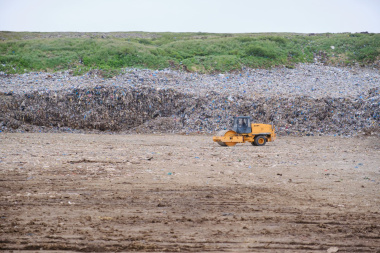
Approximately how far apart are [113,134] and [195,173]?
37.2 feet

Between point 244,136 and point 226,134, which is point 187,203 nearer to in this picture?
point 226,134

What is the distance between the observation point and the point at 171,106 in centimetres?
2047

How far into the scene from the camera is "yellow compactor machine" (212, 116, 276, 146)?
13.8 metres

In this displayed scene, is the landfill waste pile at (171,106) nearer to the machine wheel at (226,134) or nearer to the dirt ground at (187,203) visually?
the machine wheel at (226,134)

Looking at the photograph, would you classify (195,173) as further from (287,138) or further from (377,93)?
(377,93)

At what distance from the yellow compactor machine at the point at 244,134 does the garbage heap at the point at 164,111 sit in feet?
13.3

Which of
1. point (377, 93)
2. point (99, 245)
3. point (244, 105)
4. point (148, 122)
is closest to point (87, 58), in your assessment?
point (148, 122)

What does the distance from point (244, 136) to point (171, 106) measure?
7251mm

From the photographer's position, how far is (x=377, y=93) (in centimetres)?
1927

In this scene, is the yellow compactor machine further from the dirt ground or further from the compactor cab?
the dirt ground

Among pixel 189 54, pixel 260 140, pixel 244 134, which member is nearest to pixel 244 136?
pixel 244 134

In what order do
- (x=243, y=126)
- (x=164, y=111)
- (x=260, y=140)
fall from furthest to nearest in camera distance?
1. (x=164, y=111)
2. (x=260, y=140)
3. (x=243, y=126)

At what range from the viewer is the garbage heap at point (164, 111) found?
18.4 m

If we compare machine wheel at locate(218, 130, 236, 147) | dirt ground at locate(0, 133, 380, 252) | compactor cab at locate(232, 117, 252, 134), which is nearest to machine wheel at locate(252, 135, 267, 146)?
compactor cab at locate(232, 117, 252, 134)
